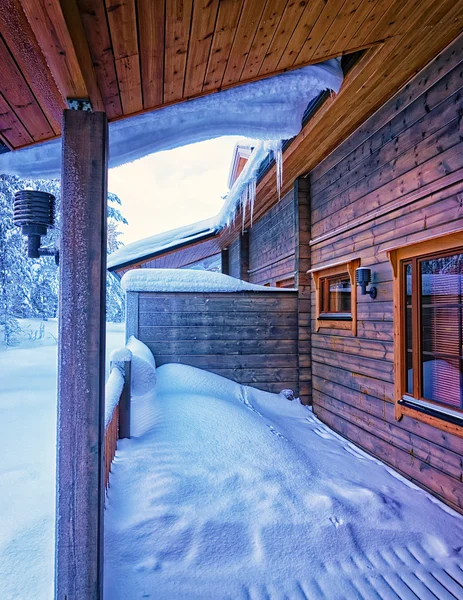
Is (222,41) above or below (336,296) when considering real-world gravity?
above

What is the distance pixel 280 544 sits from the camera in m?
2.29

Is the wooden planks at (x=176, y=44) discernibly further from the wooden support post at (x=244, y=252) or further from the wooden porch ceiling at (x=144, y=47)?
the wooden support post at (x=244, y=252)

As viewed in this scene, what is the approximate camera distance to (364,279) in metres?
4.00

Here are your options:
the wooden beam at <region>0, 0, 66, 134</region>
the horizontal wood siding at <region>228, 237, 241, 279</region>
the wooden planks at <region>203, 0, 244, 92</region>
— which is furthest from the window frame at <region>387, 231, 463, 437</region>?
the horizontal wood siding at <region>228, 237, 241, 279</region>

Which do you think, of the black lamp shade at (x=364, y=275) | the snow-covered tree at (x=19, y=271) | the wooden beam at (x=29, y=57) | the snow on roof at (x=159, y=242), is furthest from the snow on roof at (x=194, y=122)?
the snow-covered tree at (x=19, y=271)

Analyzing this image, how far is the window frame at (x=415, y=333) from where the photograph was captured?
2.99 meters

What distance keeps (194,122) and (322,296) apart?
12.8ft

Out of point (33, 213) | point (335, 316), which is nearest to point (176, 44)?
point (33, 213)

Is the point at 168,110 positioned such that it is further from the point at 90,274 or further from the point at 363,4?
the point at 363,4

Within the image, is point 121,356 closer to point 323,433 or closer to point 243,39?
point 243,39

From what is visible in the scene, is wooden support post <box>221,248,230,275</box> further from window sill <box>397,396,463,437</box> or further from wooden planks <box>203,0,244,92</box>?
wooden planks <box>203,0,244,92</box>

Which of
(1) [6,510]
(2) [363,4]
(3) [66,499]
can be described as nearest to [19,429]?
(1) [6,510]

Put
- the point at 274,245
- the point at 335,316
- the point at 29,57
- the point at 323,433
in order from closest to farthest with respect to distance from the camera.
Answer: the point at 29,57 → the point at 323,433 → the point at 335,316 → the point at 274,245

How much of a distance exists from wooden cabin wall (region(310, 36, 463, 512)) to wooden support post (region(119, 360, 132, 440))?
2.64m
